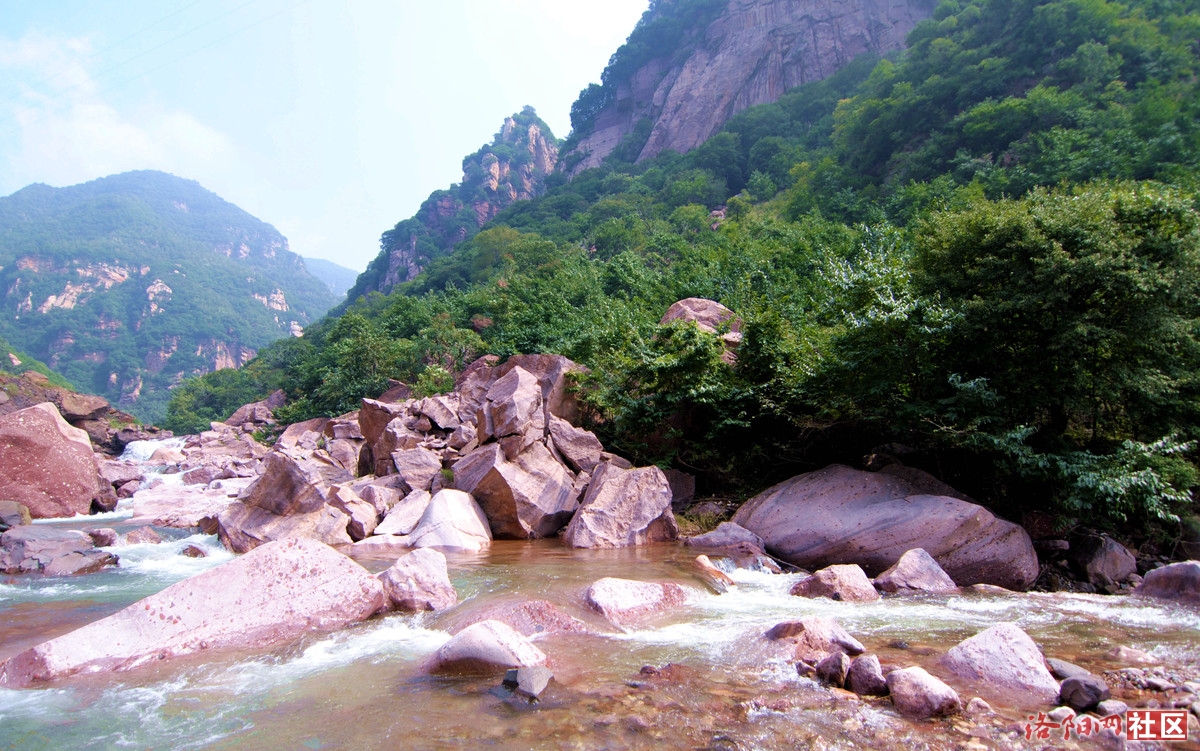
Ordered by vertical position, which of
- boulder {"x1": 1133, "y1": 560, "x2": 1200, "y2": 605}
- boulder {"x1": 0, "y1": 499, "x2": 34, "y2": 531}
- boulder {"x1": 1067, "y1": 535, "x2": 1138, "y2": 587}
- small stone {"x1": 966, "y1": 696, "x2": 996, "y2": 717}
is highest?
boulder {"x1": 0, "y1": 499, "x2": 34, "y2": 531}

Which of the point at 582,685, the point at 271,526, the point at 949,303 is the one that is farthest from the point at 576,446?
the point at 582,685

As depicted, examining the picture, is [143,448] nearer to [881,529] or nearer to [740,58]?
[881,529]

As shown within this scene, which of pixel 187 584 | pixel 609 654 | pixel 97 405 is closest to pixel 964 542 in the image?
pixel 609 654

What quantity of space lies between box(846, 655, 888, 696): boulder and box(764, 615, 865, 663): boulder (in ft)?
1.09

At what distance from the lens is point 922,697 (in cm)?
448

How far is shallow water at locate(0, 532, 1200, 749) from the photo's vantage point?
4312 mm

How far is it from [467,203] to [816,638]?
12107 centimetres

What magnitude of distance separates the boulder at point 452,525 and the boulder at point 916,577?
7184 mm

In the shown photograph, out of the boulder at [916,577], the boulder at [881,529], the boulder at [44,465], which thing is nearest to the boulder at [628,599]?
the boulder at [916,577]

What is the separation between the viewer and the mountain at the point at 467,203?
110 metres

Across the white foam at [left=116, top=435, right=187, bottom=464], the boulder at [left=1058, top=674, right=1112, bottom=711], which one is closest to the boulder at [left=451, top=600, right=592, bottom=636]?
the boulder at [left=1058, top=674, right=1112, bottom=711]

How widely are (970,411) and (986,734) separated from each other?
24.7ft

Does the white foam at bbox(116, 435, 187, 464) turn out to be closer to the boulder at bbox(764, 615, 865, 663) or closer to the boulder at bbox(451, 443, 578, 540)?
the boulder at bbox(451, 443, 578, 540)

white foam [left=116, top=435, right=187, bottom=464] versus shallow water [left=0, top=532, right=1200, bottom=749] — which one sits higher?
shallow water [left=0, top=532, right=1200, bottom=749]
